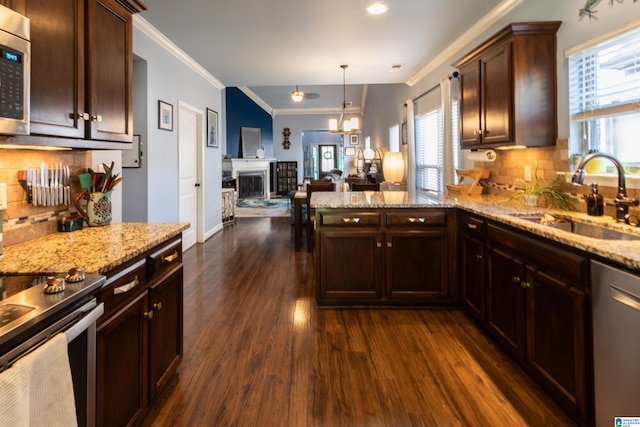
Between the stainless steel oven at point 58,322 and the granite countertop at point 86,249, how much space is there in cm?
9

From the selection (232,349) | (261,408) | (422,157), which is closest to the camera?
(261,408)

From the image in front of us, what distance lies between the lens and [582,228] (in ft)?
7.01

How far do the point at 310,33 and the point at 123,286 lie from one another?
11.3ft

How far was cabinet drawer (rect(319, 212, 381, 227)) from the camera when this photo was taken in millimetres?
3072

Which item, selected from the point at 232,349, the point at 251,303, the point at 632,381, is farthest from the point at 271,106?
the point at 632,381

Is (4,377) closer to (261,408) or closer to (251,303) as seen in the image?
(261,408)

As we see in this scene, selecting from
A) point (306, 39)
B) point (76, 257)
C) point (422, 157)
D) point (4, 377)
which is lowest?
point (4, 377)

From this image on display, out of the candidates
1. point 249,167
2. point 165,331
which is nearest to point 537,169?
point 165,331

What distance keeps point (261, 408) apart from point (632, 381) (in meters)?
1.55

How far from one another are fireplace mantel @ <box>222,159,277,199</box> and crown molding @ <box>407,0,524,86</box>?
6558mm

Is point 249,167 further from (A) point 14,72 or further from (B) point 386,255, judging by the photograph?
(A) point 14,72

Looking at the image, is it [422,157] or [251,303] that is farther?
[422,157]

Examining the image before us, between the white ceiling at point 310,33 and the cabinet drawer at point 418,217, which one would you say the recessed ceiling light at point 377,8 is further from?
the cabinet drawer at point 418,217

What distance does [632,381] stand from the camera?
4.44ft
